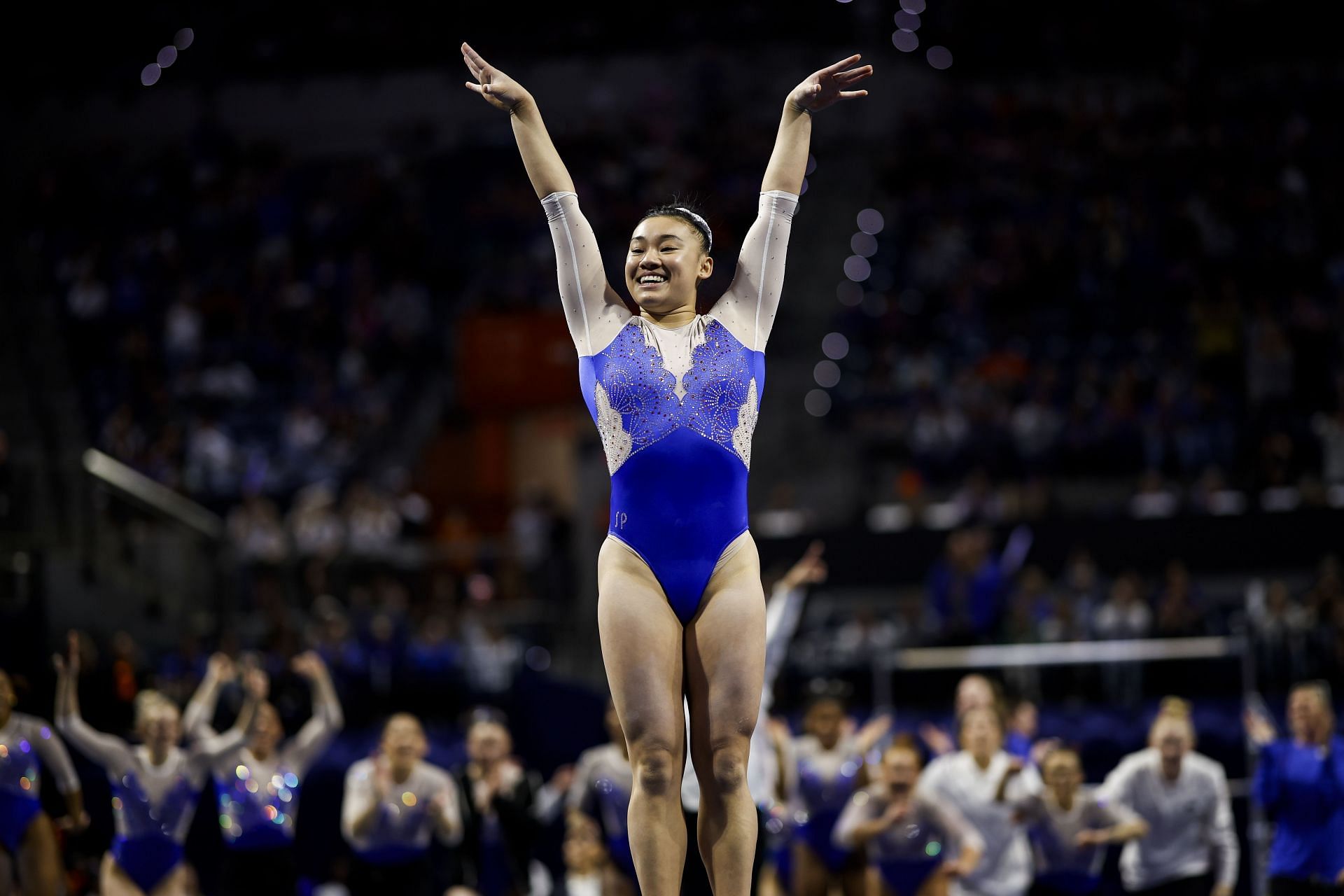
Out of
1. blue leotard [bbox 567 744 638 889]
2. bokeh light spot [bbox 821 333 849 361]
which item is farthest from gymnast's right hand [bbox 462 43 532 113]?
bokeh light spot [bbox 821 333 849 361]

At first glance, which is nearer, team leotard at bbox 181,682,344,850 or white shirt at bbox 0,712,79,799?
white shirt at bbox 0,712,79,799

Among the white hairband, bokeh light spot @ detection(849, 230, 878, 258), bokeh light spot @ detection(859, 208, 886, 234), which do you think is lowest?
the white hairband

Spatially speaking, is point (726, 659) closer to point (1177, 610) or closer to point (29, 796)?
point (29, 796)

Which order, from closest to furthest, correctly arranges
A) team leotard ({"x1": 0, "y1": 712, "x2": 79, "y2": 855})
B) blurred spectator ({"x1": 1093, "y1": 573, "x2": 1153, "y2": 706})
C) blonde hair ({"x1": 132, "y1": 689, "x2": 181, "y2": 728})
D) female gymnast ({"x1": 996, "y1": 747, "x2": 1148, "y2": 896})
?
team leotard ({"x1": 0, "y1": 712, "x2": 79, "y2": 855}) → blonde hair ({"x1": 132, "y1": 689, "x2": 181, "y2": 728}) → female gymnast ({"x1": 996, "y1": 747, "x2": 1148, "y2": 896}) → blurred spectator ({"x1": 1093, "y1": 573, "x2": 1153, "y2": 706})

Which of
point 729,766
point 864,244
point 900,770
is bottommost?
point 900,770

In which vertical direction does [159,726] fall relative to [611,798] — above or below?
above

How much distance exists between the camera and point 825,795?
31.0 ft

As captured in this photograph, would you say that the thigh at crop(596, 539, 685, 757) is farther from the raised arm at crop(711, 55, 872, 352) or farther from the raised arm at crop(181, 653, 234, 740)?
the raised arm at crop(181, 653, 234, 740)

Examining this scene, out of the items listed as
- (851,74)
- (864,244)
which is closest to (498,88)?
(851,74)

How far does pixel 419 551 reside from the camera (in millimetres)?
15070

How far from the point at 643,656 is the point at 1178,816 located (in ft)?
20.3

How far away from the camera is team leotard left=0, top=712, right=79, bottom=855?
739 centimetres

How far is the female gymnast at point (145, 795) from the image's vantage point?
8078 millimetres

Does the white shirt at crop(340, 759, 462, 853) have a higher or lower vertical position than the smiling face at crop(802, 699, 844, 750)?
lower
